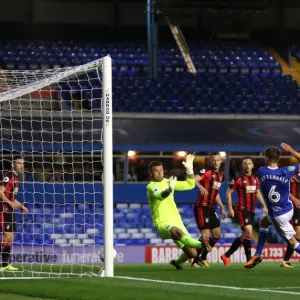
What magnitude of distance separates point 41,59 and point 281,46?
10.2 m

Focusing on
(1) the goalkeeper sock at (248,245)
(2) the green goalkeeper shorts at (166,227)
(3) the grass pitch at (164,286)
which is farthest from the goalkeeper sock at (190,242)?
(1) the goalkeeper sock at (248,245)

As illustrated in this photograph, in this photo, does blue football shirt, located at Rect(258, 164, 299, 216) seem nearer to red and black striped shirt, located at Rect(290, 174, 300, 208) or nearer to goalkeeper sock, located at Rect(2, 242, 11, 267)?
red and black striped shirt, located at Rect(290, 174, 300, 208)

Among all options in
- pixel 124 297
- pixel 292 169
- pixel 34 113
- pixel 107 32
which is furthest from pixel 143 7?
pixel 124 297

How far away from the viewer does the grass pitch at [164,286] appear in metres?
10.3

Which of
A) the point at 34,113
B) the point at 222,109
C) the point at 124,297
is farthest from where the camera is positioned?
the point at 222,109

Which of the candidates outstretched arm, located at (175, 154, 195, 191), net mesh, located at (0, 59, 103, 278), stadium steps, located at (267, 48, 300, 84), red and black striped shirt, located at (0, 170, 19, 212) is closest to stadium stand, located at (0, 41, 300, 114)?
stadium steps, located at (267, 48, 300, 84)

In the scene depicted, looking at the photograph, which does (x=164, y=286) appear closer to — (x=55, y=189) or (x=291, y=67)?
(x=55, y=189)

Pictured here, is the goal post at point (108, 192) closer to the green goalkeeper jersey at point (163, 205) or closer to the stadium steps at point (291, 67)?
the green goalkeeper jersey at point (163, 205)

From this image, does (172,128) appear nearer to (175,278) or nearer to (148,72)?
(148,72)

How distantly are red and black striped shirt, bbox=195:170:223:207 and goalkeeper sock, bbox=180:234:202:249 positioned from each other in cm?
314

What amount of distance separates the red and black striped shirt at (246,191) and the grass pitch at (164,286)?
3.32 meters

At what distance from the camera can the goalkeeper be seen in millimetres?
13914

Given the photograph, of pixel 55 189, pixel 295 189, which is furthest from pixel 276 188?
pixel 55 189

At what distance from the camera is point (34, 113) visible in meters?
29.5
